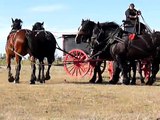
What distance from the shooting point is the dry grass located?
10555 mm

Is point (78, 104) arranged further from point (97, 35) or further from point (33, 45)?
point (97, 35)

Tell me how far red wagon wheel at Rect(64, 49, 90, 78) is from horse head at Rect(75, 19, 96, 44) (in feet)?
2.87

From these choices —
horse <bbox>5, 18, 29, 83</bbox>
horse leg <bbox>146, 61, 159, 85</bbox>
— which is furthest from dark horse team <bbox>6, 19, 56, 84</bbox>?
horse leg <bbox>146, 61, 159, 85</bbox>

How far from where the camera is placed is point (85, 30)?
66.7ft

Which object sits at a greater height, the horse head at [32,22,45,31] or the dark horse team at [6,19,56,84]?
the horse head at [32,22,45,31]

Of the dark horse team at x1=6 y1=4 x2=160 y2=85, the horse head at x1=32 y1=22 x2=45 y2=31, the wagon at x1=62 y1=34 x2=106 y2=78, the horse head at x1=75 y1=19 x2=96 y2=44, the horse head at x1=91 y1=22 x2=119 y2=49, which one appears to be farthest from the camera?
the wagon at x1=62 y1=34 x2=106 y2=78

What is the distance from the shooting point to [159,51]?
18.1m

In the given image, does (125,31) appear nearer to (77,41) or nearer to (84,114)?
(77,41)

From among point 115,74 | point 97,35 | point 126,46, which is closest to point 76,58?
point 97,35

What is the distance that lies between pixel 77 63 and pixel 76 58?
27 cm

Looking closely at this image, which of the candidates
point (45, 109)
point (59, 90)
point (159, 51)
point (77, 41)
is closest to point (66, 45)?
point (77, 41)

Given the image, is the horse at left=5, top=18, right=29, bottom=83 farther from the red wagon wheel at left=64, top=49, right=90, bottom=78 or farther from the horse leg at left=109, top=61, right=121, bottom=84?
the horse leg at left=109, top=61, right=121, bottom=84

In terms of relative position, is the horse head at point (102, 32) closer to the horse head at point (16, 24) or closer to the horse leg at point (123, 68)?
the horse leg at point (123, 68)

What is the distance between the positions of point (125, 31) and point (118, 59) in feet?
4.16
